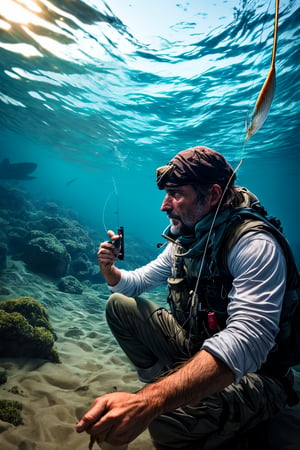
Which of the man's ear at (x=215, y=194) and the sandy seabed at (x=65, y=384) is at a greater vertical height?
the man's ear at (x=215, y=194)

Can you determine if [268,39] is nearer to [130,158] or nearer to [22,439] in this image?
[22,439]

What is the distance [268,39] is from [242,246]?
1037 cm

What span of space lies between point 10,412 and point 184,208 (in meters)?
3.22

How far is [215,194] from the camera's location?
249cm

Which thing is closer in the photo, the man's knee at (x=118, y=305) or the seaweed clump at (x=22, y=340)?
the man's knee at (x=118, y=305)

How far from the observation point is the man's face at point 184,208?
255 centimetres

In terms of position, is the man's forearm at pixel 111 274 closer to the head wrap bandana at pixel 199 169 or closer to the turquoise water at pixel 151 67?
the turquoise water at pixel 151 67

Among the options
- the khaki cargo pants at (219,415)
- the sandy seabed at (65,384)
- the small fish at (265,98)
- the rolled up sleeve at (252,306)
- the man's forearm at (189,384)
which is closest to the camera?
the small fish at (265,98)

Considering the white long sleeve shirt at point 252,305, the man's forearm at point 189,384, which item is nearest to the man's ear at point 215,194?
the white long sleeve shirt at point 252,305

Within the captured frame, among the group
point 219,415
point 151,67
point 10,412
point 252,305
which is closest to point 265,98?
A: point 252,305

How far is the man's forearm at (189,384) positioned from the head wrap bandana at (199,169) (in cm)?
174

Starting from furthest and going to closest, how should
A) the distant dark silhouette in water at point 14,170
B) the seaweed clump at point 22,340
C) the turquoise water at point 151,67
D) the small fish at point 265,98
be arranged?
the distant dark silhouette in water at point 14,170, the turquoise water at point 151,67, the seaweed clump at point 22,340, the small fish at point 265,98

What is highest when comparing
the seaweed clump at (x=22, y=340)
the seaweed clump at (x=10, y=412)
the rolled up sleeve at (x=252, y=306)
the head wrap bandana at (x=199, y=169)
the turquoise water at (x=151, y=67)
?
the turquoise water at (x=151, y=67)

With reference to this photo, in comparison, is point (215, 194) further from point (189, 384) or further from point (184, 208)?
point (189, 384)
